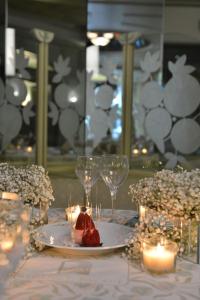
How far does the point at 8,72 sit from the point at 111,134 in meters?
1.09

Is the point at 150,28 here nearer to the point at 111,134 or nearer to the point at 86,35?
the point at 86,35

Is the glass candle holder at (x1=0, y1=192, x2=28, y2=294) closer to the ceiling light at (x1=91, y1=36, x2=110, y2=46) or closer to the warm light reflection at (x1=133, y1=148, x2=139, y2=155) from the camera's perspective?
the warm light reflection at (x1=133, y1=148, x2=139, y2=155)

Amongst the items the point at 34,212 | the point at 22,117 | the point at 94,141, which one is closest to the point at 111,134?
the point at 94,141

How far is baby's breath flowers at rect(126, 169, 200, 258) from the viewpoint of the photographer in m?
1.21

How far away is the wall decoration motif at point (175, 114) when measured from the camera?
3707 mm

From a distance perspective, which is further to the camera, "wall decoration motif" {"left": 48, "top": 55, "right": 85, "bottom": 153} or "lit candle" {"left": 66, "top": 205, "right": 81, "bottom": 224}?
"wall decoration motif" {"left": 48, "top": 55, "right": 85, "bottom": 153}

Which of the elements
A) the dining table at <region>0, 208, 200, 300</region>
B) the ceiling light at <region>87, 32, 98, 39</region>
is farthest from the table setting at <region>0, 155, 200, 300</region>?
the ceiling light at <region>87, 32, 98, 39</region>

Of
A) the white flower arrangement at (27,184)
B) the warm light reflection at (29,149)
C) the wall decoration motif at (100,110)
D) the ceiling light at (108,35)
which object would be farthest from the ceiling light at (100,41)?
the white flower arrangement at (27,184)

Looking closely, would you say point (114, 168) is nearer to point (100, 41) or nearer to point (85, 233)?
point (85, 233)

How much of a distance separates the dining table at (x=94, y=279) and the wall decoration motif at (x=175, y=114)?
2.52 m

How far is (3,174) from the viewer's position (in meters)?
1.41

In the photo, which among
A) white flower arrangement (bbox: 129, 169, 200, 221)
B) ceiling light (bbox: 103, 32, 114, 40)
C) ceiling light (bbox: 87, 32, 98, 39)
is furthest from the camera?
ceiling light (bbox: 87, 32, 98, 39)

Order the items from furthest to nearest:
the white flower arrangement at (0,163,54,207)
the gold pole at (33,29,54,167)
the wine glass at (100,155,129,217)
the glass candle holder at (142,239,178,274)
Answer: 1. the gold pole at (33,29,54,167)
2. the wine glass at (100,155,129,217)
3. the white flower arrangement at (0,163,54,207)
4. the glass candle holder at (142,239,178,274)

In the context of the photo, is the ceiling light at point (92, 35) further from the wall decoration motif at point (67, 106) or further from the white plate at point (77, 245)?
the white plate at point (77, 245)
